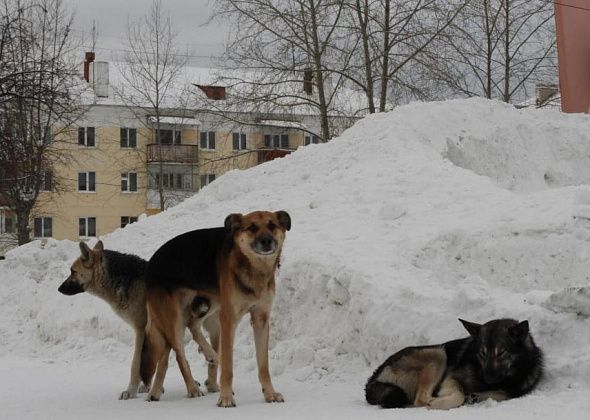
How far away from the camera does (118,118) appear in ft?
180

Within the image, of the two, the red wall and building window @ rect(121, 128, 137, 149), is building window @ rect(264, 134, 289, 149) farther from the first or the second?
the red wall

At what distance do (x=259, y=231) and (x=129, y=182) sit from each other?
162ft

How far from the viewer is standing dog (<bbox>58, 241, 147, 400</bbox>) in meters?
9.57

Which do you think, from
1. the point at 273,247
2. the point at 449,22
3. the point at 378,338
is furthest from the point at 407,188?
the point at 449,22

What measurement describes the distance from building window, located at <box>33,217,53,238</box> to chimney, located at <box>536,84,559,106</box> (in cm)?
2955

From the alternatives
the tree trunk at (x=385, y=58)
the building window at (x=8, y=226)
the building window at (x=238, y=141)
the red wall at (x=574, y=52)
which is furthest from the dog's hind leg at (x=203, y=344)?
the building window at (x=238, y=141)

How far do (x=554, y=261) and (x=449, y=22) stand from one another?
796 inches

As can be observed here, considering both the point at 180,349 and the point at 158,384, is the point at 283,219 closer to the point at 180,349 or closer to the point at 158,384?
the point at 180,349

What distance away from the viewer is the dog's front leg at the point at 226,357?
26.5 ft

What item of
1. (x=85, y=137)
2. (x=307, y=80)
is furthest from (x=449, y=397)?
(x=85, y=137)

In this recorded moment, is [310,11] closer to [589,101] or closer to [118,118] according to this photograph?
[589,101]

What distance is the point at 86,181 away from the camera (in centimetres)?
5575

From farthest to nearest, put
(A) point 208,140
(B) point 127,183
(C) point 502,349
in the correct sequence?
(A) point 208,140
(B) point 127,183
(C) point 502,349

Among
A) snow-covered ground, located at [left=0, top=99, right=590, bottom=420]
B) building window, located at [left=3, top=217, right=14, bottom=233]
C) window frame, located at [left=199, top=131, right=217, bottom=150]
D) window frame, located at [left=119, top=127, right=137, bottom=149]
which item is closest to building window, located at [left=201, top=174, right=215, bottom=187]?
window frame, located at [left=199, top=131, right=217, bottom=150]
